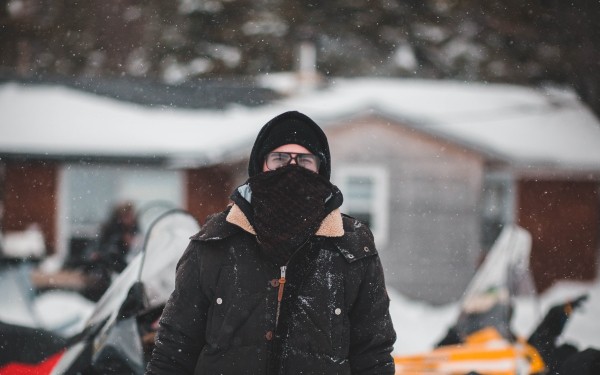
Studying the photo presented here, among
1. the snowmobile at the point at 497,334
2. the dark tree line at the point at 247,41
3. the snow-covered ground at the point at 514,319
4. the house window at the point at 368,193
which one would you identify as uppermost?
the dark tree line at the point at 247,41

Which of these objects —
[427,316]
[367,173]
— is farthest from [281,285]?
[367,173]

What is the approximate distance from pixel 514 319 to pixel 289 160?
5.73 meters

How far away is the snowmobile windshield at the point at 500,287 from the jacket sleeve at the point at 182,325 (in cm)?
251

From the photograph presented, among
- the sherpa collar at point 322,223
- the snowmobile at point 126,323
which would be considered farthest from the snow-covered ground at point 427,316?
the sherpa collar at point 322,223

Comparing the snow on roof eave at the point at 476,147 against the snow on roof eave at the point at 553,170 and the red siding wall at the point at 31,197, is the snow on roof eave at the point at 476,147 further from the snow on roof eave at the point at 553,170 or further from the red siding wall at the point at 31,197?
the red siding wall at the point at 31,197

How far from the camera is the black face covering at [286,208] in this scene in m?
1.93

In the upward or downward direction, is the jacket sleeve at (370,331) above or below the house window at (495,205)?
below

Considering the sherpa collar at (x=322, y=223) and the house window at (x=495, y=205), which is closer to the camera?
the sherpa collar at (x=322, y=223)

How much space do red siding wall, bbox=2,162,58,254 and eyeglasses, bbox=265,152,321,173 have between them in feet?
35.4

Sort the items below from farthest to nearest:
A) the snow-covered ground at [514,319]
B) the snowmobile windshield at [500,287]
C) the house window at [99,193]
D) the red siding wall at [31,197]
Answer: the house window at [99,193], the red siding wall at [31,197], the snow-covered ground at [514,319], the snowmobile windshield at [500,287]

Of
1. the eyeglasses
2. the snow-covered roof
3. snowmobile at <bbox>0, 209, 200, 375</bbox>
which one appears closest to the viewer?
the eyeglasses

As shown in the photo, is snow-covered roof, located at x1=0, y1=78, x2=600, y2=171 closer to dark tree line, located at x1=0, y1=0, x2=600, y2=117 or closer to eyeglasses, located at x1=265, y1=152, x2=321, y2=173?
dark tree line, located at x1=0, y1=0, x2=600, y2=117

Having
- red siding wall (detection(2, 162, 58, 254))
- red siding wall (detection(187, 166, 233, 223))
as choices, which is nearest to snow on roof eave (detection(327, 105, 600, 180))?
red siding wall (detection(187, 166, 233, 223))

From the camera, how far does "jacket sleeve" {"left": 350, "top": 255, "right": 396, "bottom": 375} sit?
1942mm
